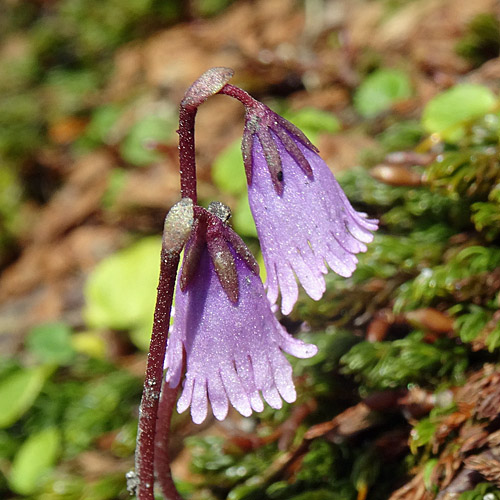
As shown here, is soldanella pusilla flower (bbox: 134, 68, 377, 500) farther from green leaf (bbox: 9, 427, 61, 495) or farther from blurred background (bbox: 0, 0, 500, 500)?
green leaf (bbox: 9, 427, 61, 495)

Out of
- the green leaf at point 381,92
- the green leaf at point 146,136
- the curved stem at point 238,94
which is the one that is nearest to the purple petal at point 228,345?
the curved stem at point 238,94

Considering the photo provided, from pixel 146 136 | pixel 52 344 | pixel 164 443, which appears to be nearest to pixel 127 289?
pixel 52 344

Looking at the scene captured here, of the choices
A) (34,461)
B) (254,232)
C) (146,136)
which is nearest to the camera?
(34,461)

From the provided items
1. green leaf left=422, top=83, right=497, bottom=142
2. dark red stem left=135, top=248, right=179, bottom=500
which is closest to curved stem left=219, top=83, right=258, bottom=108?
dark red stem left=135, top=248, right=179, bottom=500

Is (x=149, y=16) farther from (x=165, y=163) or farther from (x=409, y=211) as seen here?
(x=409, y=211)

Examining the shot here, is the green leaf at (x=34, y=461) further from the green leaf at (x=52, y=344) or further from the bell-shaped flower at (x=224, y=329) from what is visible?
the bell-shaped flower at (x=224, y=329)

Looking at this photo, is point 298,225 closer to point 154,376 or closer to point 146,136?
point 154,376
